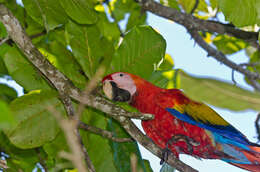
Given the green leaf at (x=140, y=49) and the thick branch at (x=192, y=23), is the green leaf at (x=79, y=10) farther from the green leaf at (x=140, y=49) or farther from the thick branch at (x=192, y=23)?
the thick branch at (x=192, y=23)

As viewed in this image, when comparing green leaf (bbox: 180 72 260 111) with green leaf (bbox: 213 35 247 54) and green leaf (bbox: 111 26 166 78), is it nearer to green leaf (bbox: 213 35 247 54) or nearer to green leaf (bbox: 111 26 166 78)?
green leaf (bbox: 111 26 166 78)

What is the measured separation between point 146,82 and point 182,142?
47 cm

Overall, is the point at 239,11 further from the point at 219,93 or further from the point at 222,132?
the point at 219,93

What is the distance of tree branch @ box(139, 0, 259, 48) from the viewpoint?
302cm

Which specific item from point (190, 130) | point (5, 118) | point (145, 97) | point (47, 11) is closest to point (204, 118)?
point (190, 130)

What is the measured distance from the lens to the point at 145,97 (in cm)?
238

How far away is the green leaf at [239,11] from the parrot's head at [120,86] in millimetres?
758

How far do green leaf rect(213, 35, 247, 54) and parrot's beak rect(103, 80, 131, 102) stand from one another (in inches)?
64.6

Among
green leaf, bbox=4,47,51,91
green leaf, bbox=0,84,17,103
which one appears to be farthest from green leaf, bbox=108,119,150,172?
green leaf, bbox=0,84,17,103

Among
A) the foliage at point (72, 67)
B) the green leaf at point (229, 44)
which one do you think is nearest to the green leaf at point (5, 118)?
the foliage at point (72, 67)

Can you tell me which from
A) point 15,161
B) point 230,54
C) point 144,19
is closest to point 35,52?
point 15,161

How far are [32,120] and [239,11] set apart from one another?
1.32 metres

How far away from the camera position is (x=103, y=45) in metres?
2.51

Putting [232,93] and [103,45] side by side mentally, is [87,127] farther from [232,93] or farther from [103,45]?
[232,93]
